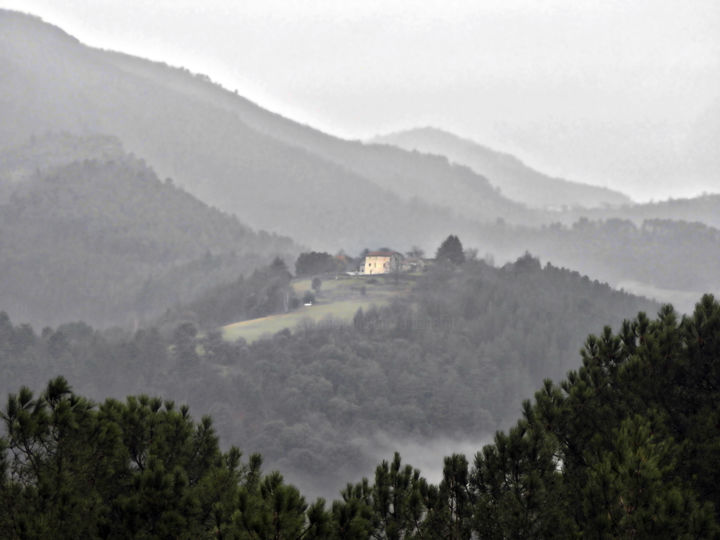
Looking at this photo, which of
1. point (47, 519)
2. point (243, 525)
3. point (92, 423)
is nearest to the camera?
point (243, 525)

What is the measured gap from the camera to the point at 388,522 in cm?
1580

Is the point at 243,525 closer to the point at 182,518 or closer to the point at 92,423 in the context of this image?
the point at 182,518

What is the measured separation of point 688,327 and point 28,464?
16.7 m

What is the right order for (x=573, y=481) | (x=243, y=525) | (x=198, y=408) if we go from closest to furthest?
1. (x=243, y=525)
2. (x=573, y=481)
3. (x=198, y=408)

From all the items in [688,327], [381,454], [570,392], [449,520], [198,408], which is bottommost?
[381,454]

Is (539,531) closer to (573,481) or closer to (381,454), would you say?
(573,481)

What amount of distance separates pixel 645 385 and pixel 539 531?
6.07 m

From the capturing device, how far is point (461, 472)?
1694cm

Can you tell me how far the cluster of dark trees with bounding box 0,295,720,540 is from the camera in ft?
40.1

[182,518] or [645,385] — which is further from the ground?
[645,385]

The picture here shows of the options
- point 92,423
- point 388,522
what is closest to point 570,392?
point 388,522

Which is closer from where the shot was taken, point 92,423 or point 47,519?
point 47,519

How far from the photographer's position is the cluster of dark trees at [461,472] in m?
12.2

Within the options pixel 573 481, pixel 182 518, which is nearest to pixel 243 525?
pixel 182 518
